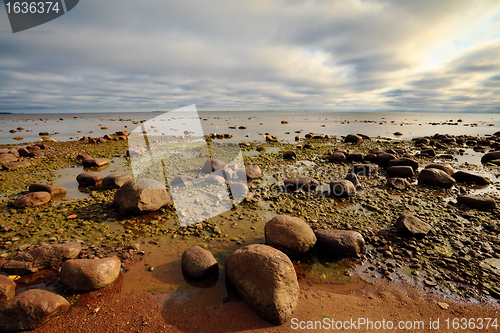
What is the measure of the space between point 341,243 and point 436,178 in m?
6.93

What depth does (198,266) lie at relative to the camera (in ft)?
13.2

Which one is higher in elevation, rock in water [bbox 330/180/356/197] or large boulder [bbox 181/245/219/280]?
rock in water [bbox 330/180/356/197]

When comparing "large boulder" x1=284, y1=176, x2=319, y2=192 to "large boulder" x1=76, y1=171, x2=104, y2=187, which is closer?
"large boulder" x1=284, y1=176, x2=319, y2=192

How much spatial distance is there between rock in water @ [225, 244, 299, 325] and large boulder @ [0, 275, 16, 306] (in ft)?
11.6

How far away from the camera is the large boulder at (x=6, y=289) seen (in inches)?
128

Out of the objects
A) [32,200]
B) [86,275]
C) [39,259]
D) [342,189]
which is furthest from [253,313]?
[32,200]

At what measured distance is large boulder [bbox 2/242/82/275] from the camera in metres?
3.92

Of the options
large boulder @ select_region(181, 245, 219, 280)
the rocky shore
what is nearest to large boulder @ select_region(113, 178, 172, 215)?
the rocky shore

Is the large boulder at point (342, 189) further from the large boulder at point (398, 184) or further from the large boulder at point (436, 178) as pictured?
the large boulder at point (436, 178)

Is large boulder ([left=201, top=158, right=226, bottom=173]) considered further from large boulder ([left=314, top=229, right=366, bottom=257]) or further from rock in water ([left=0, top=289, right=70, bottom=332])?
rock in water ([left=0, top=289, right=70, bottom=332])

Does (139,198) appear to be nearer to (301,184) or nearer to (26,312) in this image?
(26,312)

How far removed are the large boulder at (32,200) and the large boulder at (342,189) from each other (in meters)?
9.96

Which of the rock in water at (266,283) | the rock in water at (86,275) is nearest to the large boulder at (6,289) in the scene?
the rock in water at (86,275)

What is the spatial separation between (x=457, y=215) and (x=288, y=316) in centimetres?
657
